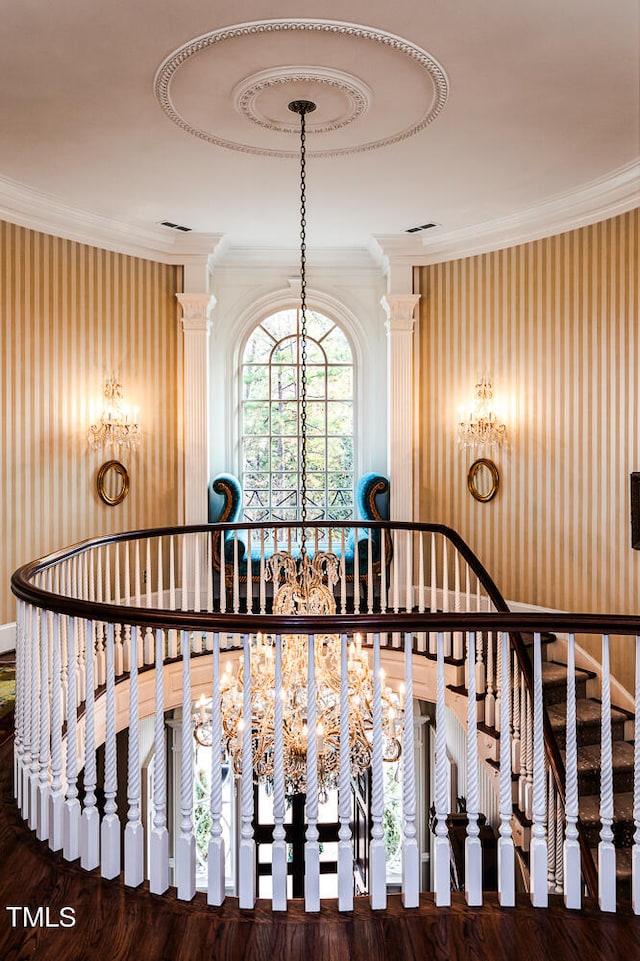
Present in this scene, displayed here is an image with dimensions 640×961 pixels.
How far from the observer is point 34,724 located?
112 inches

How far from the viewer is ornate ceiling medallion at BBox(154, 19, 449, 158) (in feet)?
11.6

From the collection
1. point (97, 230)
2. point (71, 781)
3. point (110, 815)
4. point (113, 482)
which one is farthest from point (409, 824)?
point (97, 230)

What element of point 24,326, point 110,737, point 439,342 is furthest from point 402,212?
point 110,737

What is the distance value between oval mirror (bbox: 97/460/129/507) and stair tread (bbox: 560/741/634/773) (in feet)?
13.9

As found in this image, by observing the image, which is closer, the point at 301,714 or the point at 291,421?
the point at 301,714

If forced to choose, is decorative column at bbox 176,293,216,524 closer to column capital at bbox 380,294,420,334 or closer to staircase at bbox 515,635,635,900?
column capital at bbox 380,294,420,334

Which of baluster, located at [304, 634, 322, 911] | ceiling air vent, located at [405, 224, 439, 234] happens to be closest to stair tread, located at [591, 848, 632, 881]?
baluster, located at [304, 634, 322, 911]

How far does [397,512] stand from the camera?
6945 mm

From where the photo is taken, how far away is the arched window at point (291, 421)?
748 centimetres

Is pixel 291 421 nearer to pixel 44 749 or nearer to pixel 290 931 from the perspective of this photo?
pixel 44 749

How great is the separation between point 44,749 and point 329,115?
3751 millimetres

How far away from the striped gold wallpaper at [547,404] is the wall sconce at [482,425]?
91 mm

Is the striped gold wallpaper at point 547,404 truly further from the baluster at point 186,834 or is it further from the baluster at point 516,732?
the baluster at point 186,834

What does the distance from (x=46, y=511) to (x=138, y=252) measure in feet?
8.36
